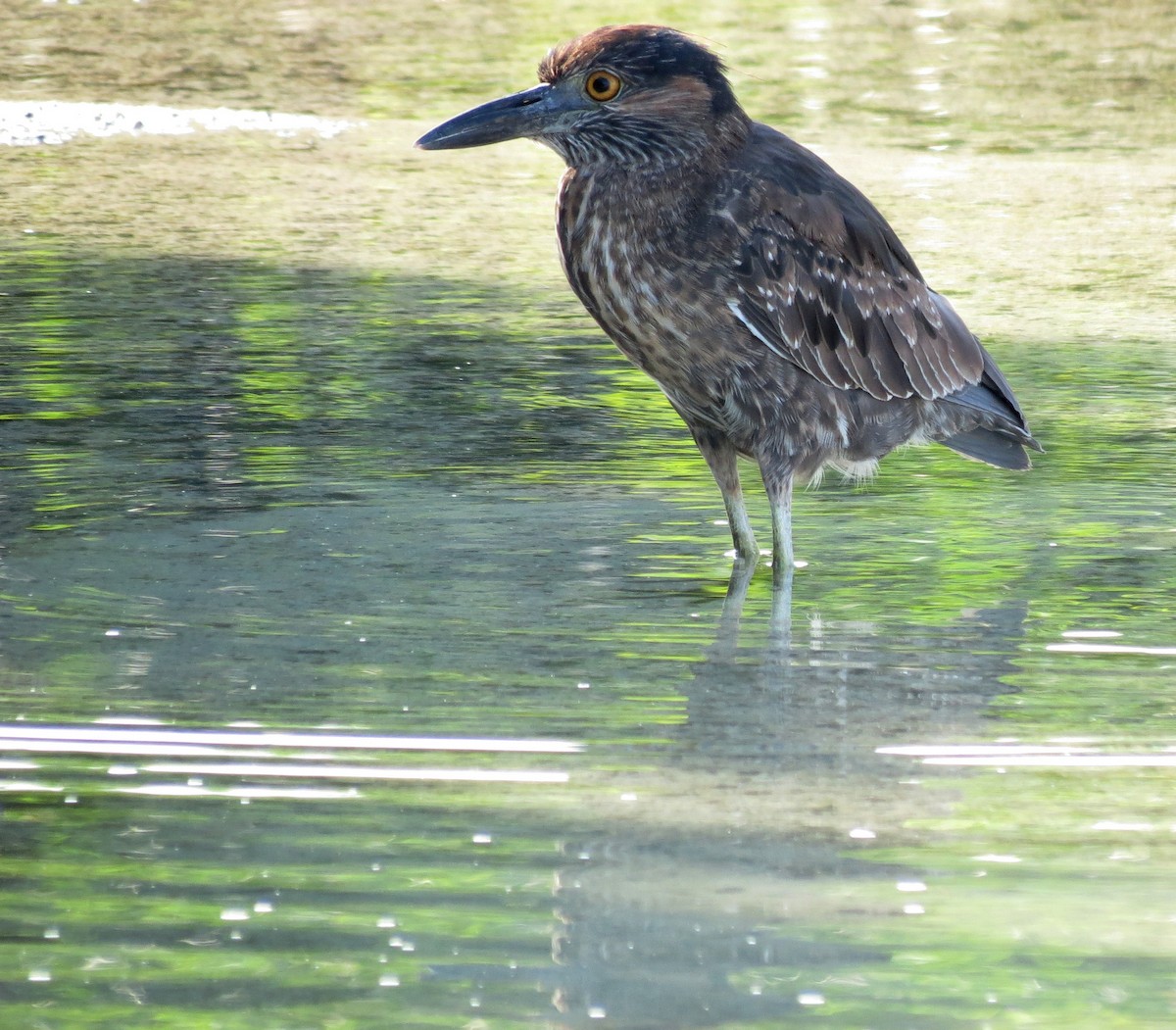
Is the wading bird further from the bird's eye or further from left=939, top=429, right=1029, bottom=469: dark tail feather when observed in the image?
left=939, top=429, right=1029, bottom=469: dark tail feather

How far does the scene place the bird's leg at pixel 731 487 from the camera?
5.66 metres

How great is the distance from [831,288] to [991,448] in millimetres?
853

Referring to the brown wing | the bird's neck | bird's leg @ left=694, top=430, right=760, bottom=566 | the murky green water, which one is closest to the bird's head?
the bird's neck

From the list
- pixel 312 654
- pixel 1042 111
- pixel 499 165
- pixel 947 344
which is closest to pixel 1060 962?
pixel 312 654

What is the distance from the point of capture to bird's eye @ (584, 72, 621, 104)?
18.0 feet

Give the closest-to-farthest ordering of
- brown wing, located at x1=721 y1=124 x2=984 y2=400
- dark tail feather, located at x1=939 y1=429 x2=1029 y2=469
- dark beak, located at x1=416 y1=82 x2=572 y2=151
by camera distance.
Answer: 1. brown wing, located at x1=721 y1=124 x2=984 y2=400
2. dark beak, located at x1=416 y1=82 x2=572 y2=151
3. dark tail feather, located at x1=939 y1=429 x2=1029 y2=469

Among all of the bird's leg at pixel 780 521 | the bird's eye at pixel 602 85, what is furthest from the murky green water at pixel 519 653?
the bird's eye at pixel 602 85

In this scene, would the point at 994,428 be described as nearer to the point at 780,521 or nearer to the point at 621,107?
the point at 780,521

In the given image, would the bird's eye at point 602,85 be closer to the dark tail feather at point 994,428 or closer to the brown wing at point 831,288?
the brown wing at point 831,288

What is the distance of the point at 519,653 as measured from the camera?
4.85 metres

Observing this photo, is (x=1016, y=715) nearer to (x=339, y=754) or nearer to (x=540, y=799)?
(x=540, y=799)

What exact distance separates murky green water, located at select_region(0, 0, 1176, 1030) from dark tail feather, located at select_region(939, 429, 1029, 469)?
13 centimetres

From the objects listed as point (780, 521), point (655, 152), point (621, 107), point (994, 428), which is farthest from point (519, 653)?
point (994, 428)

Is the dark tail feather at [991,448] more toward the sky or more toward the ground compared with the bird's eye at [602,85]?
more toward the ground
